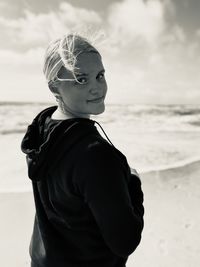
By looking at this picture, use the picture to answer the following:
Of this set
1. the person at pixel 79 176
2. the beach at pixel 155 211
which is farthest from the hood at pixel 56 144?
the beach at pixel 155 211

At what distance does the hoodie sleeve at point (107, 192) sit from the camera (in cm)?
104

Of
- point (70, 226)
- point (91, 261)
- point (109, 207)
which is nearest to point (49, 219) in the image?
point (70, 226)

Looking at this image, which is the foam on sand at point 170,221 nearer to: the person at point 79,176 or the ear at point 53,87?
the person at point 79,176

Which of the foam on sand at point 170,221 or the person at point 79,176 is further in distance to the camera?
the foam on sand at point 170,221

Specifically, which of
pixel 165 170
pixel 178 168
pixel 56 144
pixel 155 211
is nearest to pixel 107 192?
pixel 56 144

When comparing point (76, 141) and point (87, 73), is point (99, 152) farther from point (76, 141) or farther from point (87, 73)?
point (87, 73)

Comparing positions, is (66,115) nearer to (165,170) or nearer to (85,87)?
(85,87)

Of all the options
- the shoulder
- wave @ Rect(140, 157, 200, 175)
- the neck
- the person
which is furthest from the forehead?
wave @ Rect(140, 157, 200, 175)

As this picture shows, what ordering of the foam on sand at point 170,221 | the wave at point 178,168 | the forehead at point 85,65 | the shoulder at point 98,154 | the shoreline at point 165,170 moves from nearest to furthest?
1. the shoulder at point 98,154
2. the forehead at point 85,65
3. the foam on sand at point 170,221
4. the shoreline at point 165,170
5. the wave at point 178,168

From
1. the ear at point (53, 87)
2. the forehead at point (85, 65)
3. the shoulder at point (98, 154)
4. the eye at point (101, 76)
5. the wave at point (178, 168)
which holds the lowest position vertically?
the wave at point (178, 168)

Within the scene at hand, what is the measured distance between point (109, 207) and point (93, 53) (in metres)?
0.52

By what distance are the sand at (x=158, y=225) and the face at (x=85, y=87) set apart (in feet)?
8.05

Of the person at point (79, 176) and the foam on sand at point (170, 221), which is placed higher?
the person at point (79, 176)

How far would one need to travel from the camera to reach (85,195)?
1087 mm
